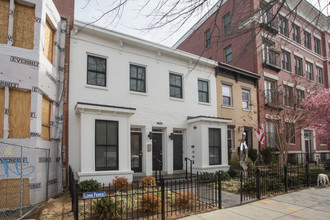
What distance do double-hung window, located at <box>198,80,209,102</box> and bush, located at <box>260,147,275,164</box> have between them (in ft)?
20.1

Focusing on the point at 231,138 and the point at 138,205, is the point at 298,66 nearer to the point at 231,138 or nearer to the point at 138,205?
the point at 231,138

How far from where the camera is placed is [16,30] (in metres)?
7.76

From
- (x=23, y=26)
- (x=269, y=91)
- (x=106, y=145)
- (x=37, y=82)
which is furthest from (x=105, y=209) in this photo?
(x=269, y=91)

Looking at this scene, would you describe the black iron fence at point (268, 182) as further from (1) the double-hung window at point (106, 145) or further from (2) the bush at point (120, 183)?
(1) the double-hung window at point (106, 145)

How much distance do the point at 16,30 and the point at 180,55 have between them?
8148mm

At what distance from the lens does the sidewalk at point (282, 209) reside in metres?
6.26

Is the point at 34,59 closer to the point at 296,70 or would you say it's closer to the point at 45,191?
the point at 45,191

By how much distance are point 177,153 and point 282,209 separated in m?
6.79

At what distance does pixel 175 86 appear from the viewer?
13.5 m

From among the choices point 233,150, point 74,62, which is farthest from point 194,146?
point 74,62

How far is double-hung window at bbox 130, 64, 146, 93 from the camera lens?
39.2ft

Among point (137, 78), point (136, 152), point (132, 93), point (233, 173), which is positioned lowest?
point (233, 173)

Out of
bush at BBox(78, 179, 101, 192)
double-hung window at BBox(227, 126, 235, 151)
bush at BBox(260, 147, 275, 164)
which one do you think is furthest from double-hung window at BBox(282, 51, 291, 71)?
bush at BBox(78, 179, 101, 192)

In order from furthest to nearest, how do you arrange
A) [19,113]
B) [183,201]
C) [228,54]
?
[228,54] < [19,113] < [183,201]
